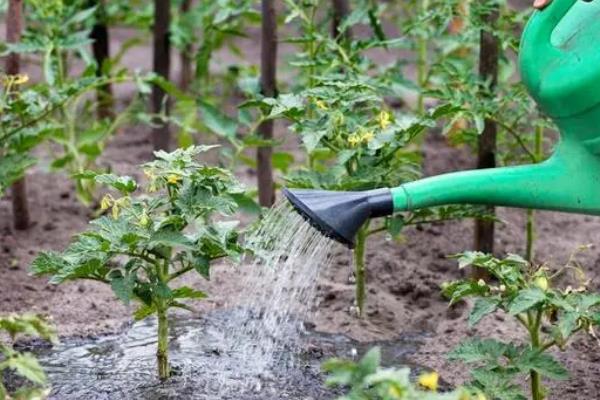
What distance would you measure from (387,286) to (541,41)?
4.40 ft

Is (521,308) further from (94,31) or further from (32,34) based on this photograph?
(94,31)

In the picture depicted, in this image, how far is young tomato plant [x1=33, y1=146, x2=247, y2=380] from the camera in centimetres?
327

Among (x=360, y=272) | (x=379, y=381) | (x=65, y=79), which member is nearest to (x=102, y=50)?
(x=65, y=79)

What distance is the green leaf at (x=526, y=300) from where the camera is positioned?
3064 mm

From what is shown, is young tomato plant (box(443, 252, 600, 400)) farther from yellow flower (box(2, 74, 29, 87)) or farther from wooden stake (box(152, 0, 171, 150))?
wooden stake (box(152, 0, 171, 150))

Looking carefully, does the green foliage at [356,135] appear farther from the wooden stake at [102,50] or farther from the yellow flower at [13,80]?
the wooden stake at [102,50]

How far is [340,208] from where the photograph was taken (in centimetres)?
318

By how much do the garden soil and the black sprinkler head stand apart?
0.69 metres

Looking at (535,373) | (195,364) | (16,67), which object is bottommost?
(195,364)

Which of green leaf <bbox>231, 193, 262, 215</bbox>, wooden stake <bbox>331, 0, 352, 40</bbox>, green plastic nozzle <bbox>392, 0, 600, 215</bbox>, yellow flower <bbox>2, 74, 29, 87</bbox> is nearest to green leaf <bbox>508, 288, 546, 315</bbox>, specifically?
green plastic nozzle <bbox>392, 0, 600, 215</bbox>

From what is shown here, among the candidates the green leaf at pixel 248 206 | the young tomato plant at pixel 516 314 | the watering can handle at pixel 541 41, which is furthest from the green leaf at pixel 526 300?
the green leaf at pixel 248 206

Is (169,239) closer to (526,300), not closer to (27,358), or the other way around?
(27,358)

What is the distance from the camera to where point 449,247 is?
4.78 meters

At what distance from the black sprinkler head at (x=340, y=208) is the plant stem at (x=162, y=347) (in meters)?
0.48
